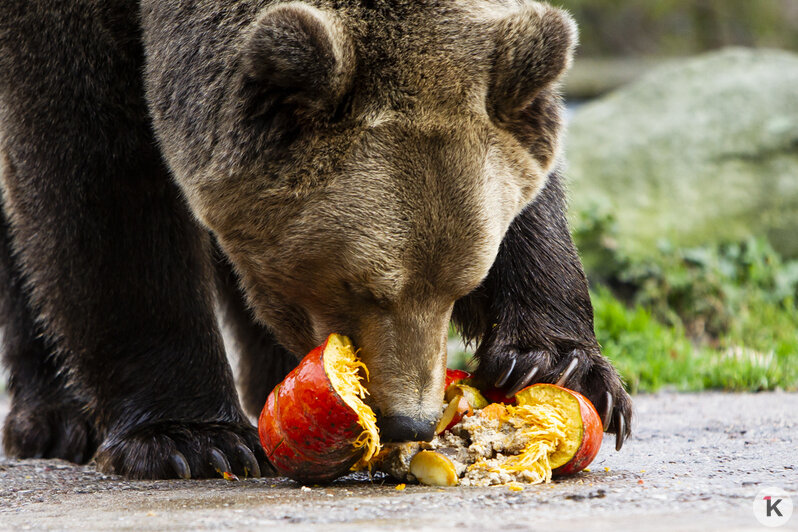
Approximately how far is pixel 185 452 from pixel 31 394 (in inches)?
65.1

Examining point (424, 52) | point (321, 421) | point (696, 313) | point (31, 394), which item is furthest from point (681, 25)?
point (321, 421)

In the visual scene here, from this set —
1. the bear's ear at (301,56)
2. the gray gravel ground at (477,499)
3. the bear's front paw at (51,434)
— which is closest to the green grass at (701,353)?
the gray gravel ground at (477,499)

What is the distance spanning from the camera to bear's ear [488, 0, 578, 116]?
10.00 ft

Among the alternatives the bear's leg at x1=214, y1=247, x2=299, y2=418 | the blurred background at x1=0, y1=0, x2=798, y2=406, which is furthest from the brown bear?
the blurred background at x1=0, y1=0, x2=798, y2=406

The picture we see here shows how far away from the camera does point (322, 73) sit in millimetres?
2818

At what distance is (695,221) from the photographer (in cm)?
797

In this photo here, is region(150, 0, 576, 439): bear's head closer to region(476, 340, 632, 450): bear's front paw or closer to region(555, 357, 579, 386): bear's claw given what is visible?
region(476, 340, 632, 450): bear's front paw

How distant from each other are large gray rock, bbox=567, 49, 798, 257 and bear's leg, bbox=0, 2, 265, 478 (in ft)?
15.5

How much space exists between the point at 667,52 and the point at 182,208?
15110 millimetres

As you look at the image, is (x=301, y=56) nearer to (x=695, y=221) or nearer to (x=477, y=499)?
(x=477, y=499)

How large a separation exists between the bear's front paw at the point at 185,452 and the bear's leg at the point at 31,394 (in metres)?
0.91

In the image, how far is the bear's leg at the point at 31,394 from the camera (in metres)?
4.59

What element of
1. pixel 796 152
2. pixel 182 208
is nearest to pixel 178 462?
pixel 182 208

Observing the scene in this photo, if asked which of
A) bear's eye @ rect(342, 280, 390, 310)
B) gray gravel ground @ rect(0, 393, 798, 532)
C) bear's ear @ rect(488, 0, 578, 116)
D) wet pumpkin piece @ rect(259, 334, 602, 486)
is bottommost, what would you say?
gray gravel ground @ rect(0, 393, 798, 532)
